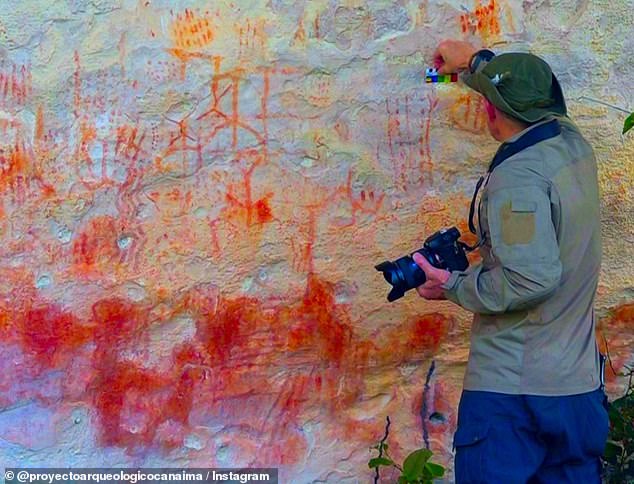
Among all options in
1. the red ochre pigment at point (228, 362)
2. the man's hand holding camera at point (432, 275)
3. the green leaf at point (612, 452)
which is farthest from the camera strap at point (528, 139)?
the green leaf at point (612, 452)

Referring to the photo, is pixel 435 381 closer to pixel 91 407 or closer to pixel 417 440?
pixel 417 440

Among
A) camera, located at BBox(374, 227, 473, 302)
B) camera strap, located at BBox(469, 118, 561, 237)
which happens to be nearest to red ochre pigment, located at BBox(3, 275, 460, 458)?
camera, located at BBox(374, 227, 473, 302)

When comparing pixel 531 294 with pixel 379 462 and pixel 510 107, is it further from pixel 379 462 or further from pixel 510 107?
pixel 379 462

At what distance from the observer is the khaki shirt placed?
7.83ft

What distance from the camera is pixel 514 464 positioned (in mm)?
2434

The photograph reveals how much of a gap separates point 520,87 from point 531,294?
53 centimetres

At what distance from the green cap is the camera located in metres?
0.37

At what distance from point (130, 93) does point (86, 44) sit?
194mm

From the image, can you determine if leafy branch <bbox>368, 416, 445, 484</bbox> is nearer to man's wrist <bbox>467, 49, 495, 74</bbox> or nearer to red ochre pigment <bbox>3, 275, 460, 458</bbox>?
red ochre pigment <bbox>3, 275, 460, 458</bbox>

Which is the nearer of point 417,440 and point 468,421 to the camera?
point 468,421

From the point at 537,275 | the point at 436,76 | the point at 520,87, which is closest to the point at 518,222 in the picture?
the point at 537,275

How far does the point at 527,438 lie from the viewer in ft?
8.14

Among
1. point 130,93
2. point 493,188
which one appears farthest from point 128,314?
point 493,188

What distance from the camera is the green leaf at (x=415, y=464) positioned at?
9.82 ft
